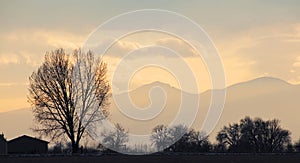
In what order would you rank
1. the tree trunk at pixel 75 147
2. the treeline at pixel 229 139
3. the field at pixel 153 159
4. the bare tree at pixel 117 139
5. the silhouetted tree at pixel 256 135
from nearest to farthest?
the field at pixel 153 159 < the tree trunk at pixel 75 147 < the bare tree at pixel 117 139 < the treeline at pixel 229 139 < the silhouetted tree at pixel 256 135

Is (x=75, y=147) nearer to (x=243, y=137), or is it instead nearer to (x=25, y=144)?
(x=25, y=144)

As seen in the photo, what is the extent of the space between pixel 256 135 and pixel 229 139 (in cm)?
533

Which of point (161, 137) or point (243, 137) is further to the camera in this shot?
point (243, 137)

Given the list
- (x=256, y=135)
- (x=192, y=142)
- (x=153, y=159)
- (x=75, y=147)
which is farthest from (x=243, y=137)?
(x=153, y=159)

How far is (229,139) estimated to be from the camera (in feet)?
392

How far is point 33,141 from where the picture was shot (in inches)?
3708

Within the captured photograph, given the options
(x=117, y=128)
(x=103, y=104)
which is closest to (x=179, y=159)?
(x=103, y=104)

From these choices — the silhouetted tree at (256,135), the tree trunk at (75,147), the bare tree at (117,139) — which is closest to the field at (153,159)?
the tree trunk at (75,147)

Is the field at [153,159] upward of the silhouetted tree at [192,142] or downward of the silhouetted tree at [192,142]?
downward

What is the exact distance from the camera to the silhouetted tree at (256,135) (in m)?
116

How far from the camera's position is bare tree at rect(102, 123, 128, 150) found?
83250 millimetres

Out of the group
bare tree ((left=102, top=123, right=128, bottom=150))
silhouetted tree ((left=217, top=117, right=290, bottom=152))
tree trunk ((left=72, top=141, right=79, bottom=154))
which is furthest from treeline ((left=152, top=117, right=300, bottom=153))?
tree trunk ((left=72, top=141, right=79, bottom=154))

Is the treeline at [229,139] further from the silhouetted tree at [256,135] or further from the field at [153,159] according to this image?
the field at [153,159]

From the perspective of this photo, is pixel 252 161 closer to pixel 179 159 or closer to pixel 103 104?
pixel 179 159
